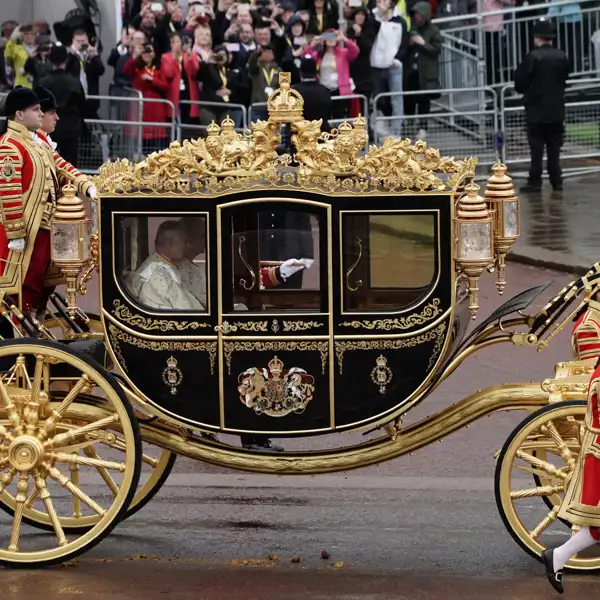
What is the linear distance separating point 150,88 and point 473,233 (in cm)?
1221

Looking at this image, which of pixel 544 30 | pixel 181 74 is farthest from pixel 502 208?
pixel 181 74

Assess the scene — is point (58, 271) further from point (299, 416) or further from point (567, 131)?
point (567, 131)

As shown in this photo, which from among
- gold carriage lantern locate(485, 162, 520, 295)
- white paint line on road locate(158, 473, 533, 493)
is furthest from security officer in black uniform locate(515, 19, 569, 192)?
gold carriage lantern locate(485, 162, 520, 295)

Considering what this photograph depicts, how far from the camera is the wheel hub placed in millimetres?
7074

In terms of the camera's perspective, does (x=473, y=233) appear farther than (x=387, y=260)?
No

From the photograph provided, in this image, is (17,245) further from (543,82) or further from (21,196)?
(543,82)

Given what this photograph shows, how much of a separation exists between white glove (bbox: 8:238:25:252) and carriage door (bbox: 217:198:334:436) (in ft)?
4.00

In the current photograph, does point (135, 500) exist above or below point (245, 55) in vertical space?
below

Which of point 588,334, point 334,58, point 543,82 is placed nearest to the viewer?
point 588,334

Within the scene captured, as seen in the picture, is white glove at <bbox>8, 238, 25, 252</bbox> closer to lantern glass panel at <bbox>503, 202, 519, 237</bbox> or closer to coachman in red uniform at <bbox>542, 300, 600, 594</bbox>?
lantern glass panel at <bbox>503, 202, 519, 237</bbox>

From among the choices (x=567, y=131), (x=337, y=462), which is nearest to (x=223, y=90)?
(x=567, y=131)

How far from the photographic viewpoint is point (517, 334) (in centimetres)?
736

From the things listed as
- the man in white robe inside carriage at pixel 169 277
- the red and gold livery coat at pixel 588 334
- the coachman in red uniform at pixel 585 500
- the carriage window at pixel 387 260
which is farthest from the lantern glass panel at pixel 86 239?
the coachman in red uniform at pixel 585 500

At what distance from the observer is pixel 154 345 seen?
732 centimetres
